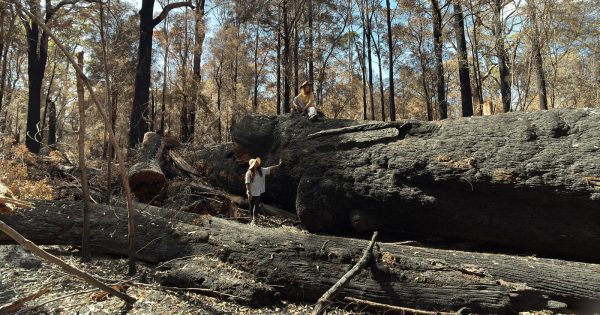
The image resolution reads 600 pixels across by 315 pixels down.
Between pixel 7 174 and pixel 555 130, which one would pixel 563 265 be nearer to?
pixel 555 130

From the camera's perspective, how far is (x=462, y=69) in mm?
15367

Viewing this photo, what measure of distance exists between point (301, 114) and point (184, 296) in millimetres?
5561

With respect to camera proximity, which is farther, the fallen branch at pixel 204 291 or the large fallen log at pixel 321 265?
the fallen branch at pixel 204 291

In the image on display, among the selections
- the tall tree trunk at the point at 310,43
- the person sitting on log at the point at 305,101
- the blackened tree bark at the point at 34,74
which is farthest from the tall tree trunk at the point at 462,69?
the blackened tree bark at the point at 34,74

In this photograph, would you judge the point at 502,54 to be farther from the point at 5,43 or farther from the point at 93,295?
the point at 5,43

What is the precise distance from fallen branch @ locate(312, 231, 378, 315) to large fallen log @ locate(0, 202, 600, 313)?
150 mm

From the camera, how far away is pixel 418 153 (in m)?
6.94

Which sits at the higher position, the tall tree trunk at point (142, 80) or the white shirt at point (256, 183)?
the tall tree trunk at point (142, 80)

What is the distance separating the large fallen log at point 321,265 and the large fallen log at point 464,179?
3.24 ft

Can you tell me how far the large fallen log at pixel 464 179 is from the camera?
5688mm

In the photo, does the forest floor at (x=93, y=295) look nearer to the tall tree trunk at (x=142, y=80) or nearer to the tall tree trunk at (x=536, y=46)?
the tall tree trunk at (x=142, y=80)

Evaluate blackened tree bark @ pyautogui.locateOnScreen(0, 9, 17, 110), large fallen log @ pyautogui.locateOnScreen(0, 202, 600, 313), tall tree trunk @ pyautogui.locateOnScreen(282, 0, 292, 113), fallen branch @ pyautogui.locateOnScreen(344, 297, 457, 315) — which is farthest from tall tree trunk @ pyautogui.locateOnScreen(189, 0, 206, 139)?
fallen branch @ pyautogui.locateOnScreen(344, 297, 457, 315)

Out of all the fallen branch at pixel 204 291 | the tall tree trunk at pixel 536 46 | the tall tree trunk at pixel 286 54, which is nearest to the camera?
the fallen branch at pixel 204 291

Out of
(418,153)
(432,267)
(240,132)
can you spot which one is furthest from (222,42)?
(432,267)
